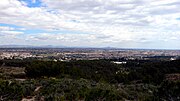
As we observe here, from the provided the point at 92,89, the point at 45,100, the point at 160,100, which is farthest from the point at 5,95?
the point at 160,100

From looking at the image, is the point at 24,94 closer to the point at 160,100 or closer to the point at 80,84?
the point at 80,84

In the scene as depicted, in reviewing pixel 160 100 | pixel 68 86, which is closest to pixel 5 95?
pixel 68 86

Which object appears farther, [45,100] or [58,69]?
[58,69]

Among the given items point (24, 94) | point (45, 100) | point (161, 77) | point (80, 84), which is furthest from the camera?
point (161, 77)

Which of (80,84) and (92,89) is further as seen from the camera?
(80,84)

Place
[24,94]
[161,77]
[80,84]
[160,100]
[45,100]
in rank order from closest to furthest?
1. [160,100]
2. [45,100]
3. [24,94]
4. [80,84]
5. [161,77]

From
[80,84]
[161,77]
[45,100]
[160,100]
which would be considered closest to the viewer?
[160,100]

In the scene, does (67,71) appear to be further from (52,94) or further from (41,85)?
(52,94)

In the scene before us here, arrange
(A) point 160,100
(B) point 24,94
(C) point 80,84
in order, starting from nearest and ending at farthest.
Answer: (A) point 160,100, (B) point 24,94, (C) point 80,84

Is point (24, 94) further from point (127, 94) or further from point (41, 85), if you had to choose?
point (127, 94)
